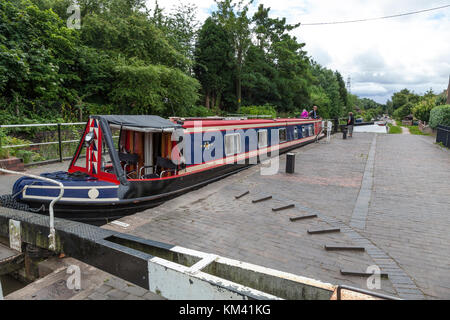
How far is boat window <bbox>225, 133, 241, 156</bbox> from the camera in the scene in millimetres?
9219

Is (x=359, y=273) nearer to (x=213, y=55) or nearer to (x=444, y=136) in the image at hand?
(x=444, y=136)

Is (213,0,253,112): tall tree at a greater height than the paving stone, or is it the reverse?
(213,0,253,112): tall tree

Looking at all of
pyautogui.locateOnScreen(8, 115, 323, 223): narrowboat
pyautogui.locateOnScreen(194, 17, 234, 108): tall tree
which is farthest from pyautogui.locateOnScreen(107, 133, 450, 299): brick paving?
pyautogui.locateOnScreen(194, 17, 234, 108): tall tree

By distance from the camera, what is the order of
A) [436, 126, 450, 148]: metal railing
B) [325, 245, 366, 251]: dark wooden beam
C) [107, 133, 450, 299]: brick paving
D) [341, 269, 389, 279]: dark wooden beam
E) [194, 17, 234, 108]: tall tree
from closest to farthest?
1. [341, 269, 389, 279]: dark wooden beam
2. [107, 133, 450, 299]: brick paving
3. [325, 245, 366, 251]: dark wooden beam
4. [436, 126, 450, 148]: metal railing
5. [194, 17, 234, 108]: tall tree

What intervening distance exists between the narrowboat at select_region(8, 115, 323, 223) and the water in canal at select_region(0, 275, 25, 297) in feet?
3.78

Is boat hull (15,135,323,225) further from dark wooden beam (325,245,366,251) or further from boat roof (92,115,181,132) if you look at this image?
dark wooden beam (325,245,366,251)

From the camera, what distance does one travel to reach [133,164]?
23.1 ft

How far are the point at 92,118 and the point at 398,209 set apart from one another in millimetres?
6693

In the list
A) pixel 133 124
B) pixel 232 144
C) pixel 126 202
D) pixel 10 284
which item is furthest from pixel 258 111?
pixel 10 284

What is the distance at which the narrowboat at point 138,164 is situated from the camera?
5.18 metres

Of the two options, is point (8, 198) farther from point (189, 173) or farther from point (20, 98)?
point (20, 98)

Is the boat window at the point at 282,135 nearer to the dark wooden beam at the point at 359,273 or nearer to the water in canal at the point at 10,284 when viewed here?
the dark wooden beam at the point at 359,273
